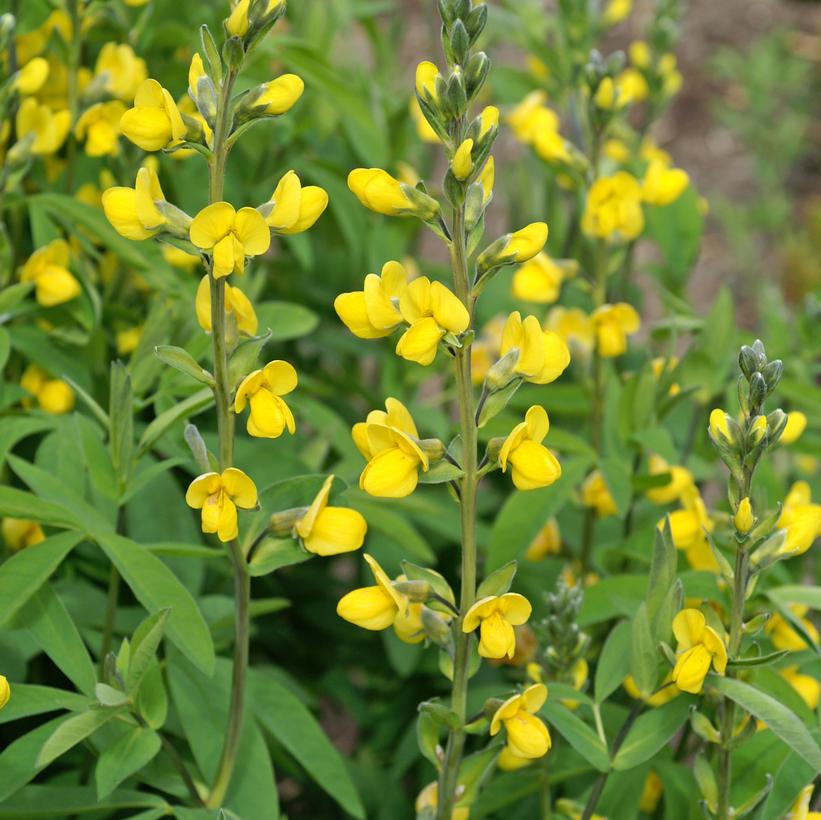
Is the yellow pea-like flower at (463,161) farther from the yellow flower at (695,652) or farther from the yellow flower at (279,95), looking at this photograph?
the yellow flower at (695,652)

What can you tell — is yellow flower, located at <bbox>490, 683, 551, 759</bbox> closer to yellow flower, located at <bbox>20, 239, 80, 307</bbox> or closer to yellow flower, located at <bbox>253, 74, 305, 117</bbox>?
yellow flower, located at <bbox>253, 74, 305, 117</bbox>

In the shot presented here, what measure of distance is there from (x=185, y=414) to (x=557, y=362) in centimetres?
40

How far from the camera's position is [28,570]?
120 cm

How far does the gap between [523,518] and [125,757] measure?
60 cm

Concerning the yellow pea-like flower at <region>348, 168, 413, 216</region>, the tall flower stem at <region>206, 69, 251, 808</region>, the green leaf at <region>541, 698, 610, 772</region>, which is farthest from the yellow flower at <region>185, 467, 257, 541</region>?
the green leaf at <region>541, 698, 610, 772</region>

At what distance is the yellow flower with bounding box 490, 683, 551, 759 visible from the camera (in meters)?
1.06

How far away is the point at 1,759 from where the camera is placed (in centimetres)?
119

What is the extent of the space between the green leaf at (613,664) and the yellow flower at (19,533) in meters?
0.65

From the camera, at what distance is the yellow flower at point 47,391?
60.9 inches

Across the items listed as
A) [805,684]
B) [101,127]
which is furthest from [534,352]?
[101,127]

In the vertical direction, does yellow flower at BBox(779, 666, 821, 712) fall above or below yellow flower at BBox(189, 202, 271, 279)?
below

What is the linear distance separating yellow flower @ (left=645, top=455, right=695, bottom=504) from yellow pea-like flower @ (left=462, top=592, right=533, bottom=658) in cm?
52

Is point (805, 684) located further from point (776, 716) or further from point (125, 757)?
point (125, 757)

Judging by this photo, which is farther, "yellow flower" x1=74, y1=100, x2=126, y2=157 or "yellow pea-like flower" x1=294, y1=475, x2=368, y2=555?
"yellow flower" x1=74, y1=100, x2=126, y2=157
